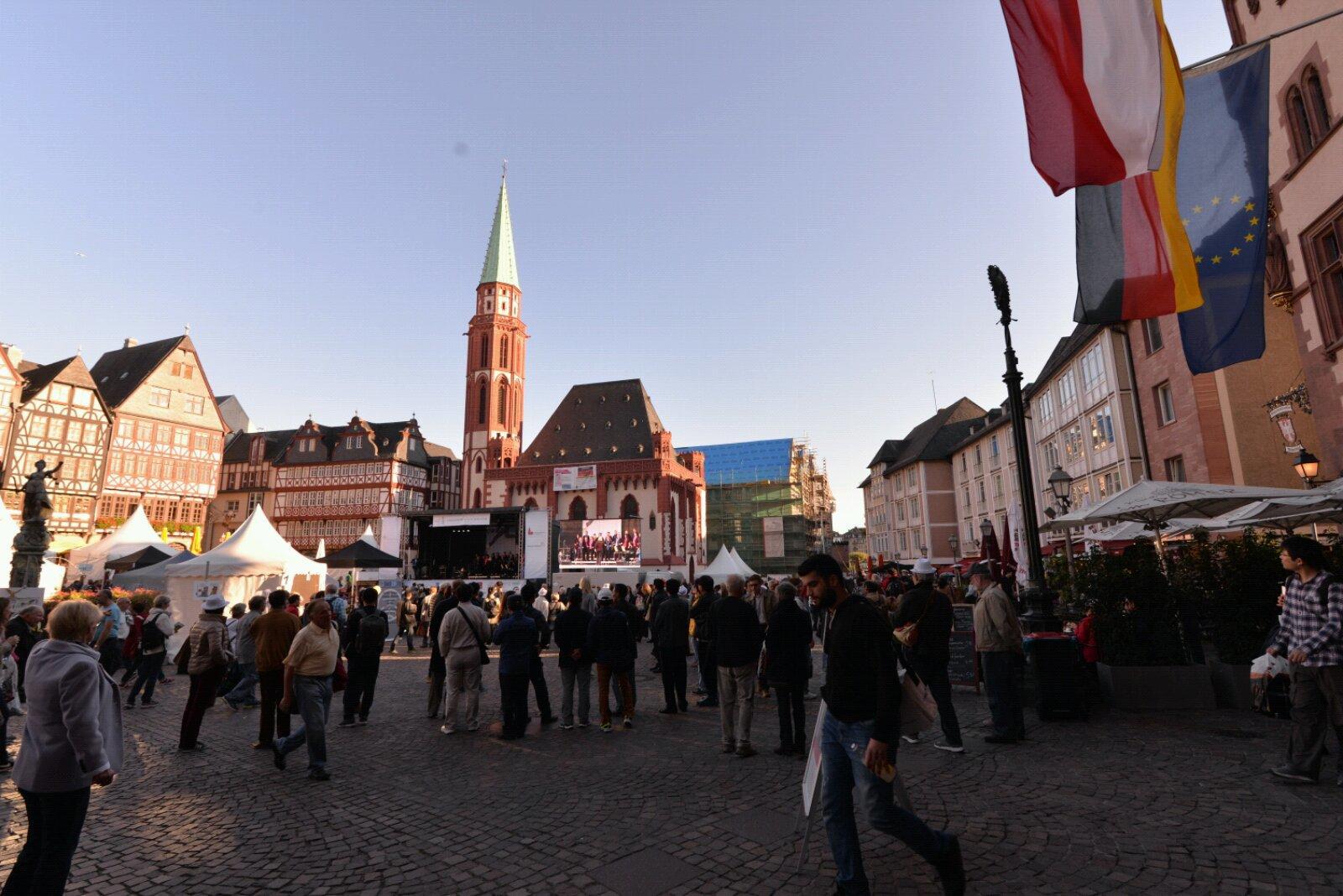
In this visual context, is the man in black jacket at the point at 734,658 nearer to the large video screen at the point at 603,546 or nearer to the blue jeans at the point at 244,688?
the blue jeans at the point at 244,688

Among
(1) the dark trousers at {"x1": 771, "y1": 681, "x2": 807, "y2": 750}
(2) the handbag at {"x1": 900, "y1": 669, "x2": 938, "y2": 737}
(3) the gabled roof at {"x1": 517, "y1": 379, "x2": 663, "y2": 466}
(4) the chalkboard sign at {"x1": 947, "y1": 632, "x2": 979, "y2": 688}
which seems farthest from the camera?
(3) the gabled roof at {"x1": 517, "y1": 379, "x2": 663, "y2": 466}

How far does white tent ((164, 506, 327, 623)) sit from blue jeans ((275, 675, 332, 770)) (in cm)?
1095

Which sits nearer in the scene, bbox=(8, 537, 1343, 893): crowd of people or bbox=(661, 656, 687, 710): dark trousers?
bbox=(8, 537, 1343, 893): crowd of people

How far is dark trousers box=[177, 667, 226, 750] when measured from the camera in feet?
26.4

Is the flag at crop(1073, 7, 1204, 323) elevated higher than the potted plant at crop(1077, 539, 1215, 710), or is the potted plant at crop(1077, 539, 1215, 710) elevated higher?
the flag at crop(1073, 7, 1204, 323)

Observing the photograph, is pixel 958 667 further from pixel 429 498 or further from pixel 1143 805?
pixel 429 498

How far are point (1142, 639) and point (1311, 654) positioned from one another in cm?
379

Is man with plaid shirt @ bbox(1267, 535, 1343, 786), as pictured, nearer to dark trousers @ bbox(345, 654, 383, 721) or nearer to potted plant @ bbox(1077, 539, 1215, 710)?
potted plant @ bbox(1077, 539, 1215, 710)

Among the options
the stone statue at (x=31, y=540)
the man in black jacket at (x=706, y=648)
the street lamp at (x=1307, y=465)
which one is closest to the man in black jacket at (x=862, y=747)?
the man in black jacket at (x=706, y=648)

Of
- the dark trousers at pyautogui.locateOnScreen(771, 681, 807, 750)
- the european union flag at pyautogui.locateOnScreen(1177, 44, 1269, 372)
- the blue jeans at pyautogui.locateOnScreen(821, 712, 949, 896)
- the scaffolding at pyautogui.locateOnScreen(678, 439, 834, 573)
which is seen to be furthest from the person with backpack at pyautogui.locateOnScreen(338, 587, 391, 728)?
the scaffolding at pyautogui.locateOnScreen(678, 439, 834, 573)

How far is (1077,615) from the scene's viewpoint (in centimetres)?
1012

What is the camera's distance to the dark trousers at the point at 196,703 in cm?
805

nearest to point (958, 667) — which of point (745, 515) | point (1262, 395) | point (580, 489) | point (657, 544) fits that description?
point (1262, 395)

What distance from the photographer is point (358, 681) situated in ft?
31.4
